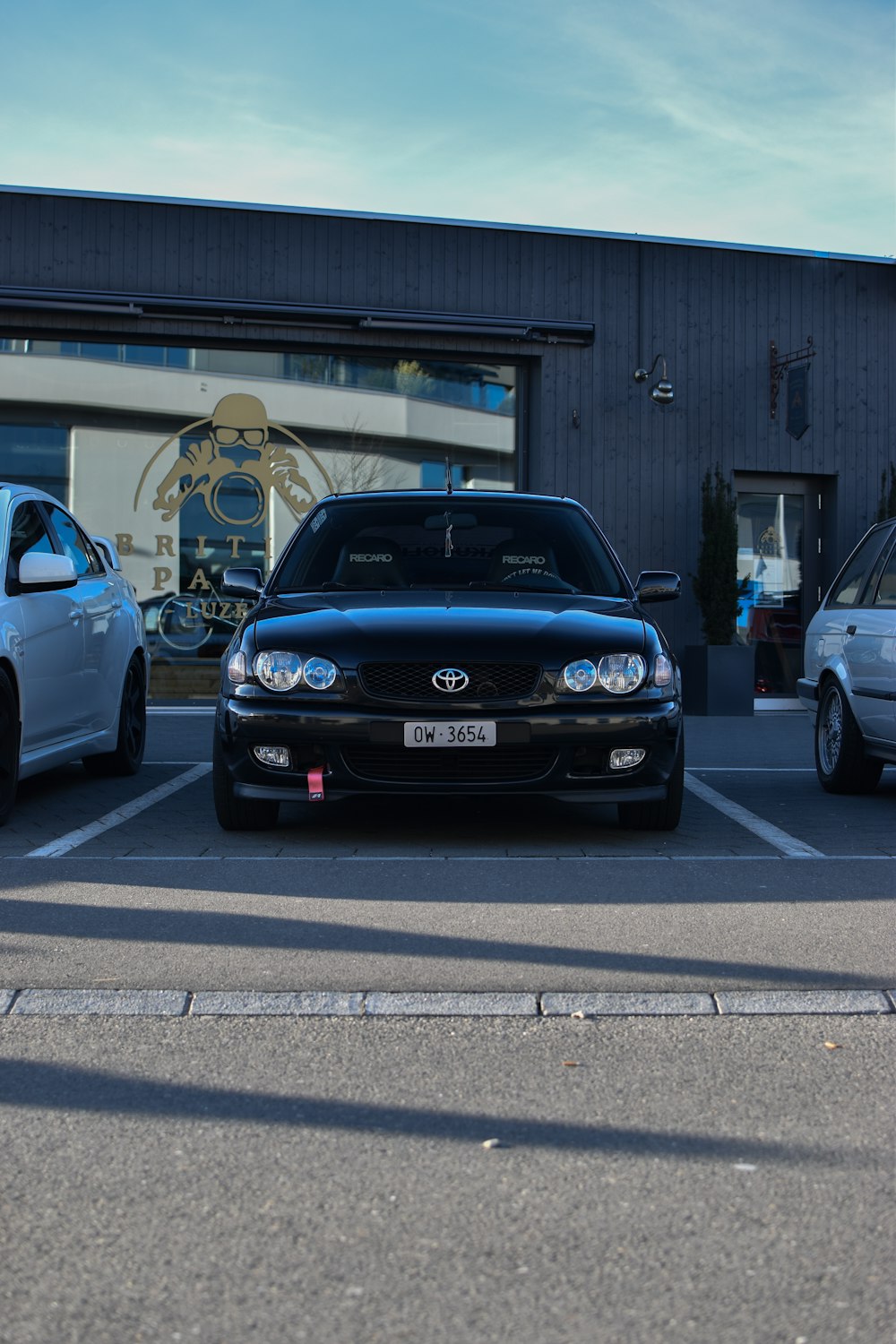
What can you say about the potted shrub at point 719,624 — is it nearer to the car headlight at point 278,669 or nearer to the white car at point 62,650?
the white car at point 62,650

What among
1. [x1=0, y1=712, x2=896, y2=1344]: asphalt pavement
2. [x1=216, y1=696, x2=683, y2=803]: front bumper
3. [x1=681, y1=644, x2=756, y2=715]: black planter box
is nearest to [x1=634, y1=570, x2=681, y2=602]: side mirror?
[x1=216, y1=696, x2=683, y2=803]: front bumper

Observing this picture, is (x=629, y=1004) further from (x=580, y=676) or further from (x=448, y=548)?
(x=448, y=548)

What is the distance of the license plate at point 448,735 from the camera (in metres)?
6.40

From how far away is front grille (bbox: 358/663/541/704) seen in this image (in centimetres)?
646

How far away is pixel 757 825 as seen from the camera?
7484 mm

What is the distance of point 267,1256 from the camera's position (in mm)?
2633

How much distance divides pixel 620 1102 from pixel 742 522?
14.6m

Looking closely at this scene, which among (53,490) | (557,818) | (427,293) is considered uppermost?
(427,293)

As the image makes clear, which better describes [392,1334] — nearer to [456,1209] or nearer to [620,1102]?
[456,1209]

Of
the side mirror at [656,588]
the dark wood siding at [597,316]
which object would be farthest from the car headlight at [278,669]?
the dark wood siding at [597,316]

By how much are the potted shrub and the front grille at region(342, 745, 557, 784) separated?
9.91 m

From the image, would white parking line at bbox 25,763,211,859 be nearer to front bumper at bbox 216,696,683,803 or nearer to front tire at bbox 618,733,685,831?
front bumper at bbox 216,696,683,803

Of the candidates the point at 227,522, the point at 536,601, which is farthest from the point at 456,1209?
the point at 227,522

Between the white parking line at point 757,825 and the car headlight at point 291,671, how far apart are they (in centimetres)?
196
